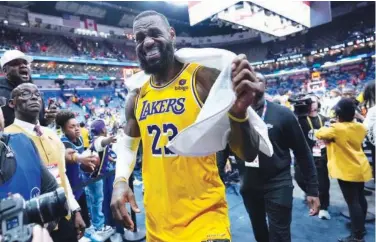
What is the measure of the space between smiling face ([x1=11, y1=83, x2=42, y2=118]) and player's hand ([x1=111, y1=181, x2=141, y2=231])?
126 centimetres

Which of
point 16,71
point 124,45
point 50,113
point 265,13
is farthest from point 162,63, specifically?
point 124,45

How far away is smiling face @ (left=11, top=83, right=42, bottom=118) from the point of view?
2.49 meters

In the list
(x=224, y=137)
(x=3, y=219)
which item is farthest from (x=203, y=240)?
(x=3, y=219)

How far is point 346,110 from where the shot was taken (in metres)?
3.67

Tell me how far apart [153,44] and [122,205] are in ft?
3.20

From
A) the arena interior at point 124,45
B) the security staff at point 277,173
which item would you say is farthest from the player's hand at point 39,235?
the arena interior at point 124,45

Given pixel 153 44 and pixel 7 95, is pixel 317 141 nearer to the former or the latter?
pixel 153 44

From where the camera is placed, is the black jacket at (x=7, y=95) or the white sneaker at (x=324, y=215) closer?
the black jacket at (x=7, y=95)

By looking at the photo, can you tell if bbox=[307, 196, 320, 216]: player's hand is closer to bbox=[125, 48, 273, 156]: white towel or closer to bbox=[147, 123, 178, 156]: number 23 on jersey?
bbox=[125, 48, 273, 156]: white towel

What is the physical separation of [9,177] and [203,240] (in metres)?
1.17

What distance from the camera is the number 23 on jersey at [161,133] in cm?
166

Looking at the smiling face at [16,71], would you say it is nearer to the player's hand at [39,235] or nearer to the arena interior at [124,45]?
the player's hand at [39,235]

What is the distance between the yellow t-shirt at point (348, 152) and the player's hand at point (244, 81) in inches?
121

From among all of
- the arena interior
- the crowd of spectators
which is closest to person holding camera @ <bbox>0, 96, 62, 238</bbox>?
the arena interior
